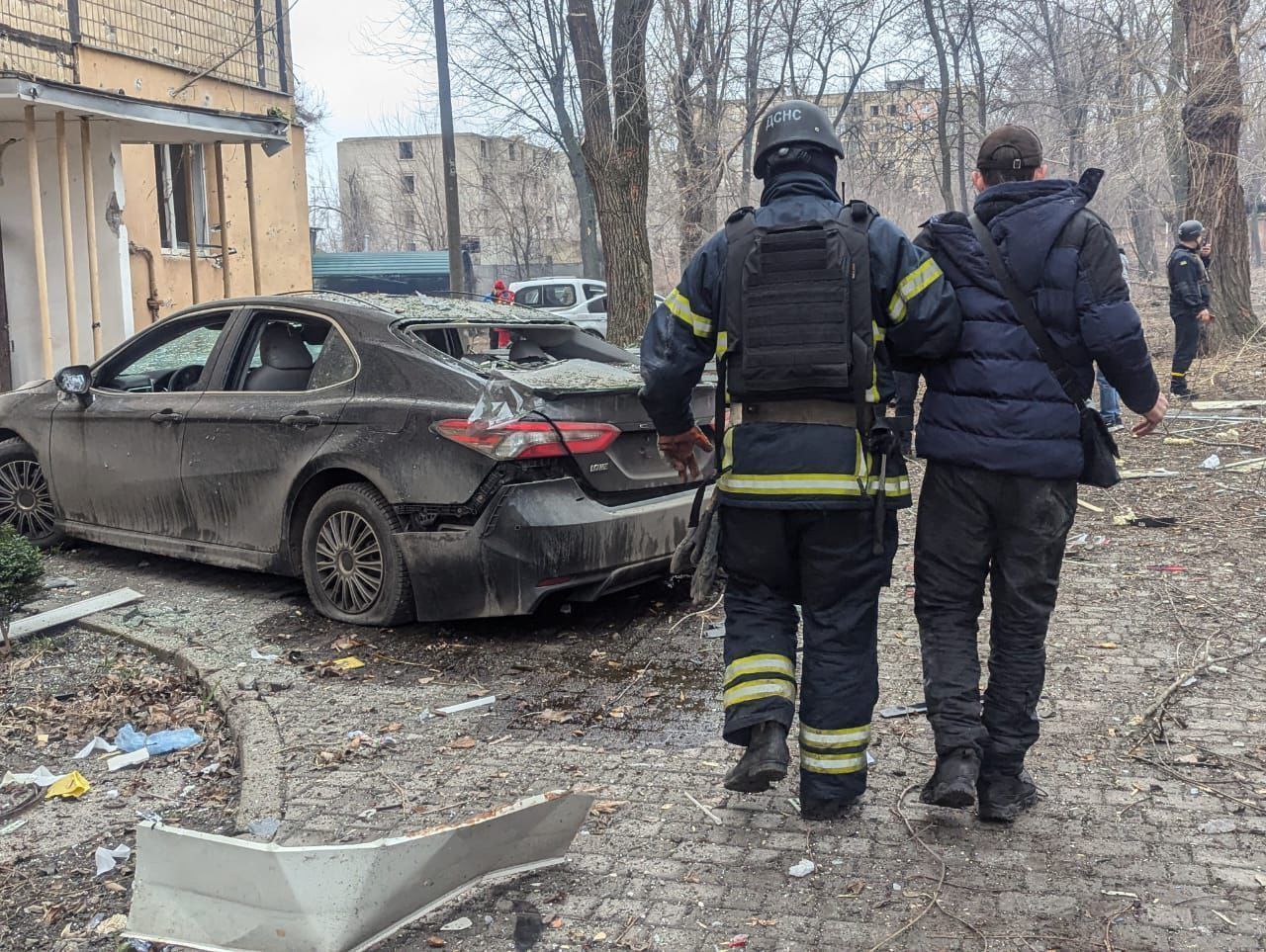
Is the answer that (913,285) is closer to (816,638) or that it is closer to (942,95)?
(816,638)

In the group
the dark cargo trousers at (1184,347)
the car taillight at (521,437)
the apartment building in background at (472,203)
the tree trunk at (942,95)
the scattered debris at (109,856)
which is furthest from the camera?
the apartment building in background at (472,203)

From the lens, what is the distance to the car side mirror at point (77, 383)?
6.70 metres

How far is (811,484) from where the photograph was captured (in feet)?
11.1

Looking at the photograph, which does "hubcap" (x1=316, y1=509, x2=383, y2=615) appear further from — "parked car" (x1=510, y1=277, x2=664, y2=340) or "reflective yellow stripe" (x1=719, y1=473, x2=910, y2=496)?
"parked car" (x1=510, y1=277, x2=664, y2=340)

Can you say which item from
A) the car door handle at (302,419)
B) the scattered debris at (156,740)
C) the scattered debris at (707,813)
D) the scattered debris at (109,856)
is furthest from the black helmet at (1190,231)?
the scattered debris at (109,856)

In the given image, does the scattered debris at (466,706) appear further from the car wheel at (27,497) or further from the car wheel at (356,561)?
the car wheel at (27,497)

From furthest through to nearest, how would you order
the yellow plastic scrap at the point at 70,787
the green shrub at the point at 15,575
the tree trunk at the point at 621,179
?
the tree trunk at the point at 621,179
the green shrub at the point at 15,575
the yellow plastic scrap at the point at 70,787

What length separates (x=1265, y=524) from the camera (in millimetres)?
7305

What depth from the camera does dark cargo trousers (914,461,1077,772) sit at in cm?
340

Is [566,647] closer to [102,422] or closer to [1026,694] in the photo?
[1026,694]

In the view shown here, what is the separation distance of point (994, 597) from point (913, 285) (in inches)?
37.3

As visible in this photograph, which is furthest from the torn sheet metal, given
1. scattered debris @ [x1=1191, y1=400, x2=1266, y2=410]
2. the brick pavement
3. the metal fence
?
scattered debris @ [x1=1191, y1=400, x2=1266, y2=410]

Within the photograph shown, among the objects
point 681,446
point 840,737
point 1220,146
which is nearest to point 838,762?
point 840,737

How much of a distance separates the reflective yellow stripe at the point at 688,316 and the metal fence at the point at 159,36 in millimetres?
9388
